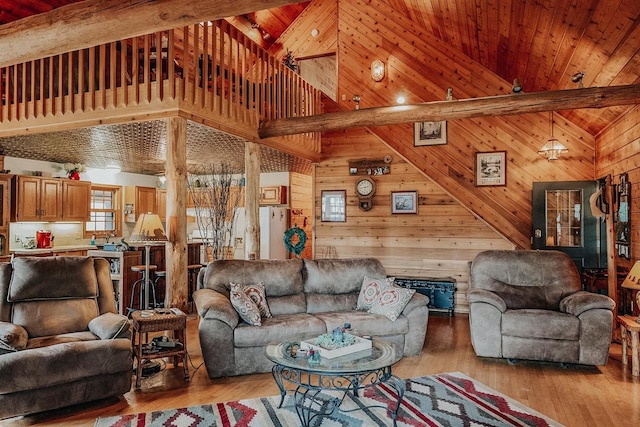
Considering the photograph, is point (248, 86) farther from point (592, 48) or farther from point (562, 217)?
point (562, 217)

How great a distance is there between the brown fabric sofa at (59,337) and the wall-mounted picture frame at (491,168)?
539 centimetres

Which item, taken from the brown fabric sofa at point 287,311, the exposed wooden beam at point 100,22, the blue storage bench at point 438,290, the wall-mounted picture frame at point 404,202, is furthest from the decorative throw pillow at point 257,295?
the wall-mounted picture frame at point 404,202

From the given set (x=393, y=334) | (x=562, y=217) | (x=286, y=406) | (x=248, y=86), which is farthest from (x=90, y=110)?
(x=562, y=217)

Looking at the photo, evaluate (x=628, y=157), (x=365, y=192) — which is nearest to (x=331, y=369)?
(x=628, y=157)

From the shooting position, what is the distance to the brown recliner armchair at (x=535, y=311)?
157 inches

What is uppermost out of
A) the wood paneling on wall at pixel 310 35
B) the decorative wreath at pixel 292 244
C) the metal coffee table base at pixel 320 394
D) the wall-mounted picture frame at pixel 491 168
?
the wood paneling on wall at pixel 310 35

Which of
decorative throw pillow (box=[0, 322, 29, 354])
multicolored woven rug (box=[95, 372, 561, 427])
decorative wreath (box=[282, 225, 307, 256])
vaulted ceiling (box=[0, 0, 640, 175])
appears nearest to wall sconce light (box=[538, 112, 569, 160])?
vaulted ceiling (box=[0, 0, 640, 175])

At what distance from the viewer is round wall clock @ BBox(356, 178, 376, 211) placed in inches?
286

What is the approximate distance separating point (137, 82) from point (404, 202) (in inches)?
172

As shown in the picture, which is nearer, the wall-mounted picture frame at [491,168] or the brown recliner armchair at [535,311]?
the brown recliner armchair at [535,311]

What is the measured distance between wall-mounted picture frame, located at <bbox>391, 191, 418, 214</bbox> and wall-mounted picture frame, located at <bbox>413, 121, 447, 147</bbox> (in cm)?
82

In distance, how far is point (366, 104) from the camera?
7586mm

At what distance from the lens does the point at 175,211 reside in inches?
169

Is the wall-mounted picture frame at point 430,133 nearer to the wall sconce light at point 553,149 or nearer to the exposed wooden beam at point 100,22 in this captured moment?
the wall sconce light at point 553,149
